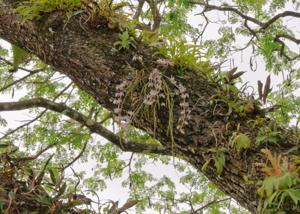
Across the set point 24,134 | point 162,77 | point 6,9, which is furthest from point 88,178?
point 162,77

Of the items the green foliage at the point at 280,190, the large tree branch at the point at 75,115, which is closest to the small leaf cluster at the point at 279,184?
the green foliage at the point at 280,190

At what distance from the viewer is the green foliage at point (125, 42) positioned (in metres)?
1.75

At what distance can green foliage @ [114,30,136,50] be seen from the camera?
175 centimetres

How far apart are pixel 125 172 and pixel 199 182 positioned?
31.3 inches

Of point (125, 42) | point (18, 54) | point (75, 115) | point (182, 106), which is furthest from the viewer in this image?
point (75, 115)

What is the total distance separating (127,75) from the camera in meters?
1.69

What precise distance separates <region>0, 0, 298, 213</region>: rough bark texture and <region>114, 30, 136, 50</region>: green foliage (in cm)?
2

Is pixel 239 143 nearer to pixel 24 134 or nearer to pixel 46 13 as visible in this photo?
pixel 46 13

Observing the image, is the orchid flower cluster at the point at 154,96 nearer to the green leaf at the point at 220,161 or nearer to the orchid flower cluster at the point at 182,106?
the orchid flower cluster at the point at 182,106

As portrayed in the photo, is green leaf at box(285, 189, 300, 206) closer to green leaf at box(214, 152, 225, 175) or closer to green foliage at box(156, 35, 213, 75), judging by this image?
green leaf at box(214, 152, 225, 175)

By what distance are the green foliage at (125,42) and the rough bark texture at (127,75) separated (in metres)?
0.02

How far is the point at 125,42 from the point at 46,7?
39 centimetres

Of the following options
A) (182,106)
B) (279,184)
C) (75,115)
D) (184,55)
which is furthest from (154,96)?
(75,115)

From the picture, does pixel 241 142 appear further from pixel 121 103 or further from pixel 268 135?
pixel 121 103
